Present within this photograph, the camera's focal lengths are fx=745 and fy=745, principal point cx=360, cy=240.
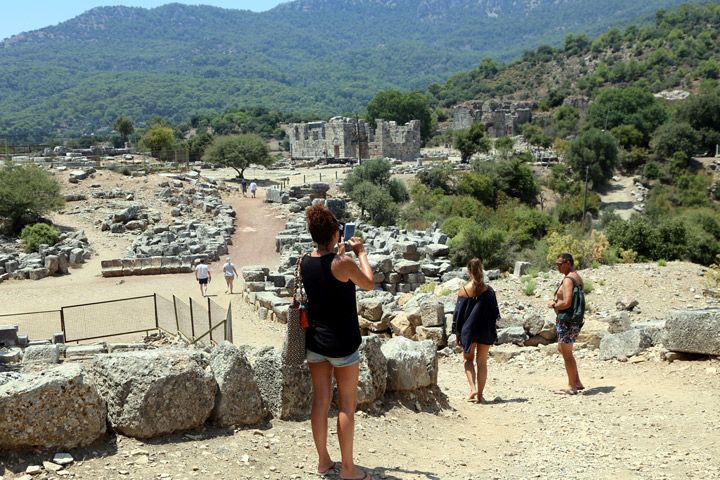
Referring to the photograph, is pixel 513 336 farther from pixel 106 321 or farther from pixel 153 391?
pixel 106 321

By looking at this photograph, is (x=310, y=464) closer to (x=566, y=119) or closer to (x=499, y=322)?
(x=499, y=322)

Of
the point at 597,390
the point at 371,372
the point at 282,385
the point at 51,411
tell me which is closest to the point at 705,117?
the point at 597,390

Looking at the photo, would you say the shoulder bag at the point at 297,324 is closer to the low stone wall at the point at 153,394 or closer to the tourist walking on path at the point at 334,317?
the tourist walking on path at the point at 334,317

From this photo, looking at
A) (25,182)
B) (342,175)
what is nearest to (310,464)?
(25,182)

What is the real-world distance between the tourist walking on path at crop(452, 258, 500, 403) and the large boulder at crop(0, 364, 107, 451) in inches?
173

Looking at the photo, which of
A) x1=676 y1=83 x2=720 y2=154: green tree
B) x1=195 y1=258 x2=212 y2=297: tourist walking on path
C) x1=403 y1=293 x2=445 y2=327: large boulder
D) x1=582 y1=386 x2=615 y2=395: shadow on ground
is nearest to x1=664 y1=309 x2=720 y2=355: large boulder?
x1=582 y1=386 x2=615 y2=395: shadow on ground

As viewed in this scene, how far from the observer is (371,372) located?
22.9 ft

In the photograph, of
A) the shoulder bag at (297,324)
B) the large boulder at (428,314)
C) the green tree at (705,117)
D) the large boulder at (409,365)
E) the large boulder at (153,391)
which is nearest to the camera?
the shoulder bag at (297,324)

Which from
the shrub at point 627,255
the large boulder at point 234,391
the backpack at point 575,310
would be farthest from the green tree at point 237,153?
the large boulder at point 234,391

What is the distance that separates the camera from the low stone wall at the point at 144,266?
78.9ft

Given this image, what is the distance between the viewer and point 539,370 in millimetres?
10430

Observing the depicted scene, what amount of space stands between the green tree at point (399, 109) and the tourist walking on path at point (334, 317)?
232 ft

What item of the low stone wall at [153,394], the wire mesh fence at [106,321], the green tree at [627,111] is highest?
the green tree at [627,111]

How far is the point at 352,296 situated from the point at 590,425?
3.42 m
